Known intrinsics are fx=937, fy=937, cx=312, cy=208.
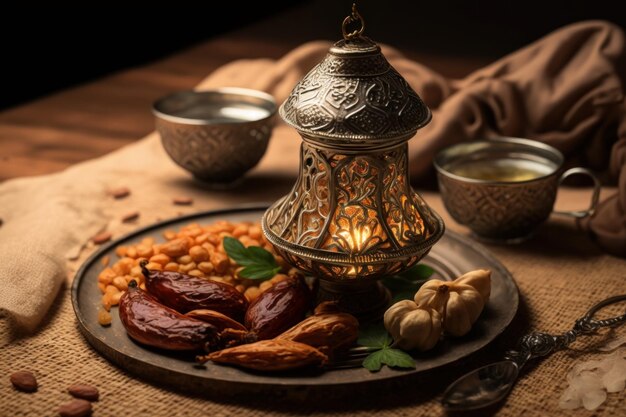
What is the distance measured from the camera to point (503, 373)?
137cm

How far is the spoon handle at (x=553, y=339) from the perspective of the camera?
143 centimetres

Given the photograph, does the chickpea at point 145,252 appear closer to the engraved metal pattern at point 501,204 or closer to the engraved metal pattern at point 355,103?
the engraved metal pattern at point 355,103

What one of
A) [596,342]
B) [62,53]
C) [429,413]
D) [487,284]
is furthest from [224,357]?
[62,53]

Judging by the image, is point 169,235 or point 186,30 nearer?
point 169,235

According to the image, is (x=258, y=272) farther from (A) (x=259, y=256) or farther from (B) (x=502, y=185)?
(B) (x=502, y=185)

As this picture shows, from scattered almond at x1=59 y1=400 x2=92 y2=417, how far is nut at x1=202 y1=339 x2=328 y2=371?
170 mm

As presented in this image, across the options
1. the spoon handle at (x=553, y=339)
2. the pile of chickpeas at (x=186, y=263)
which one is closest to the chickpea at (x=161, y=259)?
the pile of chickpeas at (x=186, y=263)

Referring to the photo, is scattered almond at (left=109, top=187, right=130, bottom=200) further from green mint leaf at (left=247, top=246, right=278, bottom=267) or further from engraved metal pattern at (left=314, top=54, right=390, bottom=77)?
engraved metal pattern at (left=314, top=54, right=390, bottom=77)

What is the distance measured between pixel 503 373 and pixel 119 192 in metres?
1.08

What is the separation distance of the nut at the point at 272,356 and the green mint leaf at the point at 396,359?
91 millimetres

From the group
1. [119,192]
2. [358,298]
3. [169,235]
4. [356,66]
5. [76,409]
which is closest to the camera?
[76,409]

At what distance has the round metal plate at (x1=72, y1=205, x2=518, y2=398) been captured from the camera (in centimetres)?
132

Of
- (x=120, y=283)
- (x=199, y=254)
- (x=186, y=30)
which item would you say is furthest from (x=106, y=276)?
(x=186, y=30)

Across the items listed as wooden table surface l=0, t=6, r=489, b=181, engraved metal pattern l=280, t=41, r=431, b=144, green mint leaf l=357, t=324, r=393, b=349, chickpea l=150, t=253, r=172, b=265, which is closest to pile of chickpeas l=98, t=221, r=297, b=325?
chickpea l=150, t=253, r=172, b=265
